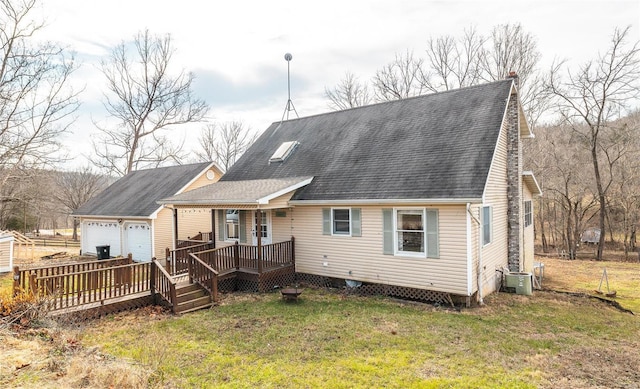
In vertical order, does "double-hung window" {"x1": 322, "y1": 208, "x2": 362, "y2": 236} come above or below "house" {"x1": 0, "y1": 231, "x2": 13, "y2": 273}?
above

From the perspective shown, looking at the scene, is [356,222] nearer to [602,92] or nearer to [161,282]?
[161,282]

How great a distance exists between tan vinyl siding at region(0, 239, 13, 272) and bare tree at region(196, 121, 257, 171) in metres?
25.6

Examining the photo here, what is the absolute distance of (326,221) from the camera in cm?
1188

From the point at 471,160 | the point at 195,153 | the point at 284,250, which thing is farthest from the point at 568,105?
the point at 195,153

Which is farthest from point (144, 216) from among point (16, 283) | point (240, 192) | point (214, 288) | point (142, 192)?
point (16, 283)

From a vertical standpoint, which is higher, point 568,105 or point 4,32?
point 4,32

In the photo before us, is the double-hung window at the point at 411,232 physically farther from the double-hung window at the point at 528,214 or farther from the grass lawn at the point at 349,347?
the double-hung window at the point at 528,214

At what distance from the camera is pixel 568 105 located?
23109 millimetres

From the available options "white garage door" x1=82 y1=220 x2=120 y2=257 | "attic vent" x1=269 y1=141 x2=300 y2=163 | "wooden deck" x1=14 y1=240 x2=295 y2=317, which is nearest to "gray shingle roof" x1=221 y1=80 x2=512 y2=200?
"attic vent" x1=269 y1=141 x2=300 y2=163

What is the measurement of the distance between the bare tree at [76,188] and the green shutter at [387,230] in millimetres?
36636

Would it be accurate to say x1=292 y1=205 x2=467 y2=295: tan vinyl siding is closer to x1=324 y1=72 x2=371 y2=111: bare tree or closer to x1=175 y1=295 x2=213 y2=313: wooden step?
x1=175 y1=295 x2=213 y2=313: wooden step

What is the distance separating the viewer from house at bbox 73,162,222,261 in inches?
707

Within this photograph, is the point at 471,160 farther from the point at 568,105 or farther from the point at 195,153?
the point at 195,153

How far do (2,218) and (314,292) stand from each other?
3887cm
